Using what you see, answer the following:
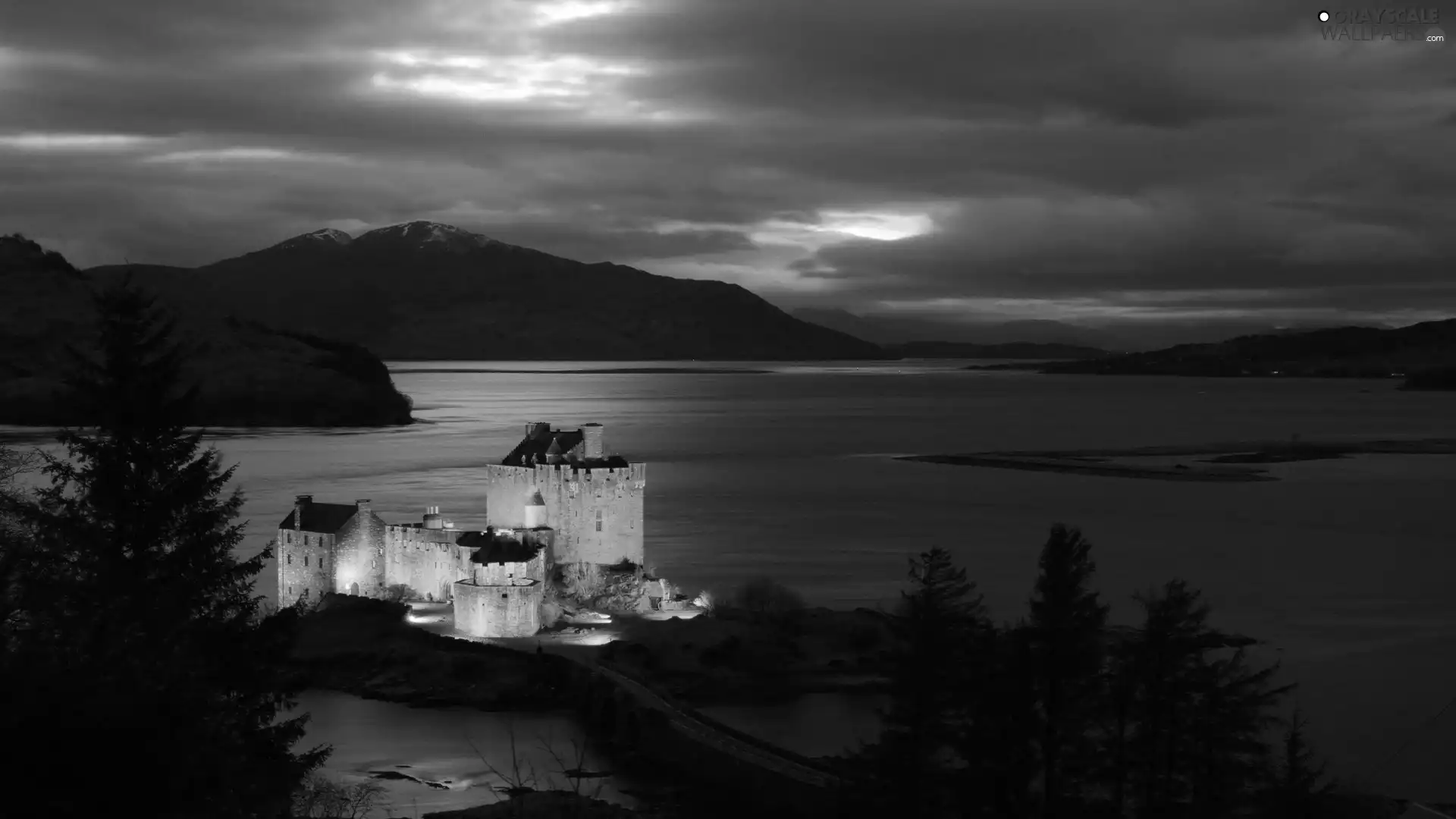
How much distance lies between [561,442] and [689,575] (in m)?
12.4

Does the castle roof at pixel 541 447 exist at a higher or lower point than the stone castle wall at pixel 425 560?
higher

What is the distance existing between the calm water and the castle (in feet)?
26.0

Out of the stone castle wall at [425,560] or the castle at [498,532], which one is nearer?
the stone castle wall at [425,560]

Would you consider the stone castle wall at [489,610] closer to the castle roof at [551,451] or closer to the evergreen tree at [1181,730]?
the castle roof at [551,451]

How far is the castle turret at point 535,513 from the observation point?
4081 cm

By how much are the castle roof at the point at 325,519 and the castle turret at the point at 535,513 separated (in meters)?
5.36

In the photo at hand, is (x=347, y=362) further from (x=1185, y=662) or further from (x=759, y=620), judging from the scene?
(x=1185, y=662)

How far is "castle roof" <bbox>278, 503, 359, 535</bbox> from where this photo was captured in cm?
4125

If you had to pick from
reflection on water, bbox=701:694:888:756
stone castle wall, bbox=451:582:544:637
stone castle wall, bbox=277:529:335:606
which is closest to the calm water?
reflection on water, bbox=701:694:888:756

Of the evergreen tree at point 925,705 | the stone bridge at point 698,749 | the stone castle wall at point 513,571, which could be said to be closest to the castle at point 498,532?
the stone castle wall at point 513,571

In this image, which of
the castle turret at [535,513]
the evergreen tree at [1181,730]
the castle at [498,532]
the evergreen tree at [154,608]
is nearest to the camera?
the evergreen tree at [154,608]

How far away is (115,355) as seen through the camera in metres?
15.5

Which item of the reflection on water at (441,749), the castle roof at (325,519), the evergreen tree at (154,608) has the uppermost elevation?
the evergreen tree at (154,608)

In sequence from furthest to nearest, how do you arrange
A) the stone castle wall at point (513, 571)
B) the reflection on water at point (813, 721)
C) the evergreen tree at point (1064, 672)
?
the stone castle wall at point (513, 571) → the reflection on water at point (813, 721) → the evergreen tree at point (1064, 672)
